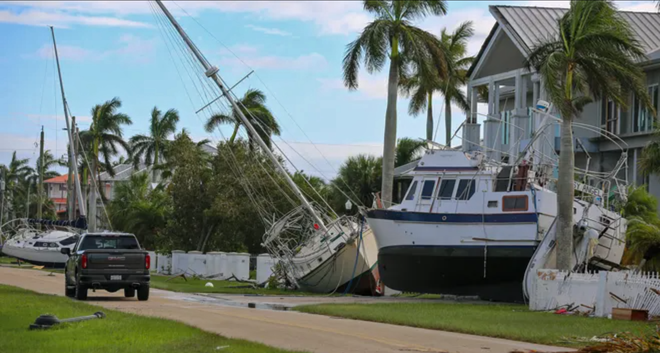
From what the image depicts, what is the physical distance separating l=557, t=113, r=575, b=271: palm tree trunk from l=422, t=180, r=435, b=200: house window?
5307 millimetres

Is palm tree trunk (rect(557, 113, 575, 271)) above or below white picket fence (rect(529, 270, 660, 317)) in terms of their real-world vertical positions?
above

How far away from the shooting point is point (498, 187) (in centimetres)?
3098

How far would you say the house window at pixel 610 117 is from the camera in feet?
→ 134

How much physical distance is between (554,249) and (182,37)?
64.3ft

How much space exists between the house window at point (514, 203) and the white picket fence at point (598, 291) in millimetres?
4236

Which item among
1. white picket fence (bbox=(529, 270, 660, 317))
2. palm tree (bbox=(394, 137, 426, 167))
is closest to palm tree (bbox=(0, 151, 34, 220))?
palm tree (bbox=(394, 137, 426, 167))

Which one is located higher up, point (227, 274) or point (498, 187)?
point (498, 187)

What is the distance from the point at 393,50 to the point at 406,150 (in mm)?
20141

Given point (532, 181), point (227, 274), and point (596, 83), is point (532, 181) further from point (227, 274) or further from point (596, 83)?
point (227, 274)

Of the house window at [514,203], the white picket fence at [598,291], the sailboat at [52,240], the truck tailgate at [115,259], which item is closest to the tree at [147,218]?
the sailboat at [52,240]

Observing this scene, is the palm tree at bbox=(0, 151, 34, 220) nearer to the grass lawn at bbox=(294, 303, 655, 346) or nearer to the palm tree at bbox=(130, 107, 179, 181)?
the palm tree at bbox=(130, 107, 179, 181)

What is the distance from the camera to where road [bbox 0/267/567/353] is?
16.3 meters

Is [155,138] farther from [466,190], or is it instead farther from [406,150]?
[466,190]

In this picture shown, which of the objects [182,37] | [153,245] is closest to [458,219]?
[182,37]
